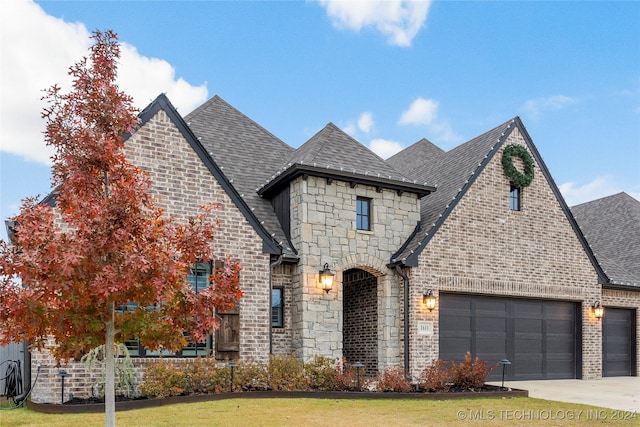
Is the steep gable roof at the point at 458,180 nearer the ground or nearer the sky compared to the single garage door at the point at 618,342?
nearer the sky

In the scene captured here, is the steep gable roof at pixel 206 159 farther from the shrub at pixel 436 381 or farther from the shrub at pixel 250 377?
the shrub at pixel 436 381

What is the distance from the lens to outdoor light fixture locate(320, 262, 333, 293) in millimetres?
14898

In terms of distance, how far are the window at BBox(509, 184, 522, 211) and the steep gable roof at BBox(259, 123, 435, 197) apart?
9.28ft

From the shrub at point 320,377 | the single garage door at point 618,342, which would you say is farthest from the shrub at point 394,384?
the single garage door at point 618,342

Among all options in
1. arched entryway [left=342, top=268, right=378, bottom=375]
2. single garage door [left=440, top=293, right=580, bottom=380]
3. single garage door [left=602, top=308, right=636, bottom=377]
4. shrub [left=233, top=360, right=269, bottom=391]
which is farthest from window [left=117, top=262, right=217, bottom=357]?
single garage door [left=602, top=308, right=636, bottom=377]

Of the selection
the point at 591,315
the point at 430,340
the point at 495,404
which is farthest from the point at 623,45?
the point at 495,404

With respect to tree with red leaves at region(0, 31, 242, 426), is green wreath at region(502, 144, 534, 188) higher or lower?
higher

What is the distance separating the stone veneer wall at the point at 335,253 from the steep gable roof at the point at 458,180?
68cm

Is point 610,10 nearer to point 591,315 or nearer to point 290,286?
point 591,315

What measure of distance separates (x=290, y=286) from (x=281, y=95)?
9117mm

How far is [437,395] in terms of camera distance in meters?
12.6

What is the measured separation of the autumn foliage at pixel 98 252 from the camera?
6168mm

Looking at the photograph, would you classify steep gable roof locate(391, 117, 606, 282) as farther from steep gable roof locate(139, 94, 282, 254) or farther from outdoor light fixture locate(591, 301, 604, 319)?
steep gable roof locate(139, 94, 282, 254)

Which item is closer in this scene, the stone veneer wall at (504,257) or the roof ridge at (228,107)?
the stone veneer wall at (504,257)
